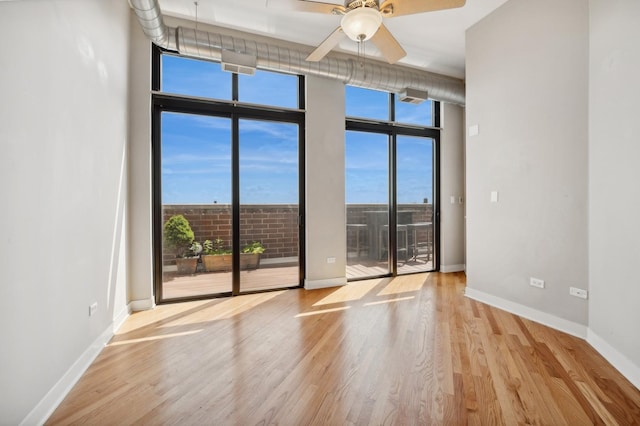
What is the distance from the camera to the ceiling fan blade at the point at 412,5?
213 centimetres

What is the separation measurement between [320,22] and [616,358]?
431 centimetres

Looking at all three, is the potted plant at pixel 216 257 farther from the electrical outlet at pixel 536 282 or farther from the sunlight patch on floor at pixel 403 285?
the electrical outlet at pixel 536 282

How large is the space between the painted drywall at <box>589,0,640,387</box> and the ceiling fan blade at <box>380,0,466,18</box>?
1284 millimetres

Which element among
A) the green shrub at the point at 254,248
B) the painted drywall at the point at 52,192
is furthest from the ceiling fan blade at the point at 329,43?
the green shrub at the point at 254,248

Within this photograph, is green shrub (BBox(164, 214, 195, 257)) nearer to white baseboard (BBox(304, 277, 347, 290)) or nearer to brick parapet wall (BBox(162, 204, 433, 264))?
brick parapet wall (BBox(162, 204, 433, 264))

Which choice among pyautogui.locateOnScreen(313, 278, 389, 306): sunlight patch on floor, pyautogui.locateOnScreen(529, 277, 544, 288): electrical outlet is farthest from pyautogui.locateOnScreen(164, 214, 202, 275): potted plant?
pyautogui.locateOnScreen(529, 277, 544, 288): electrical outlet

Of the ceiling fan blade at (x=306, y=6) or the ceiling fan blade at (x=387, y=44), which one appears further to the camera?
the ceiling fan blade at (x=387, y=44)

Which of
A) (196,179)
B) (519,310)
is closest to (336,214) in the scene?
(196,179)

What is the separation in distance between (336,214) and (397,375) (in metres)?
2.62

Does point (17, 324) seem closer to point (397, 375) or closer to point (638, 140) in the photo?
point (397, 375)

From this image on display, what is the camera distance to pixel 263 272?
14.0 feet

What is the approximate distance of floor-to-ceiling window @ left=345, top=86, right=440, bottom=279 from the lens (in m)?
4.82

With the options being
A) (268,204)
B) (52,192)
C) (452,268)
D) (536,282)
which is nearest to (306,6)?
(52,192)

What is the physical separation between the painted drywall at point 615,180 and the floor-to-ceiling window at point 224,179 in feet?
10.4
